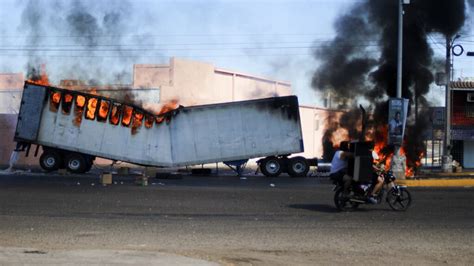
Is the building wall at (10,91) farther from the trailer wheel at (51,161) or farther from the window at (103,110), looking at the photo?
the window at (103,110)

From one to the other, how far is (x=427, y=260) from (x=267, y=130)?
21.3m

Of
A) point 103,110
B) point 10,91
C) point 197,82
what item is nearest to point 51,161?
point 103,110

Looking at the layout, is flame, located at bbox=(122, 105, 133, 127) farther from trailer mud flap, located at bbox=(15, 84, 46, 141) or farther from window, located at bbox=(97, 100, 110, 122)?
trailer mud flap, located at bbox=(15, 84, 46, 141)

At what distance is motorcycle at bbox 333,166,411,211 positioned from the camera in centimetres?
1430

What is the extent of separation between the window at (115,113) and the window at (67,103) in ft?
6.31

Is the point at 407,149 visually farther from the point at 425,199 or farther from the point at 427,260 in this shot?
the point at 427,260

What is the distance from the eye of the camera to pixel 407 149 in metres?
29.1

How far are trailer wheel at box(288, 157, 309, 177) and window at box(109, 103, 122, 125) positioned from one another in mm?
8442

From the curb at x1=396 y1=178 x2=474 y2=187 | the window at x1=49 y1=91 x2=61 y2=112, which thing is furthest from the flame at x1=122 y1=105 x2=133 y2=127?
the curb at x1=396 y1=178 x2=474 y2=187

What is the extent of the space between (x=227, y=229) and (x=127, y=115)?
1892 cm

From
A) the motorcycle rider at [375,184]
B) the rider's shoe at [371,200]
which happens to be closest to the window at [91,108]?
the motorcycle rider at [375,184]

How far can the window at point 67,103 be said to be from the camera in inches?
1148

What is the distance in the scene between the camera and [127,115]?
2962cm

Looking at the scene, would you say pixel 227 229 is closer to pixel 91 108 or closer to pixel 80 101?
pixel 91 108
